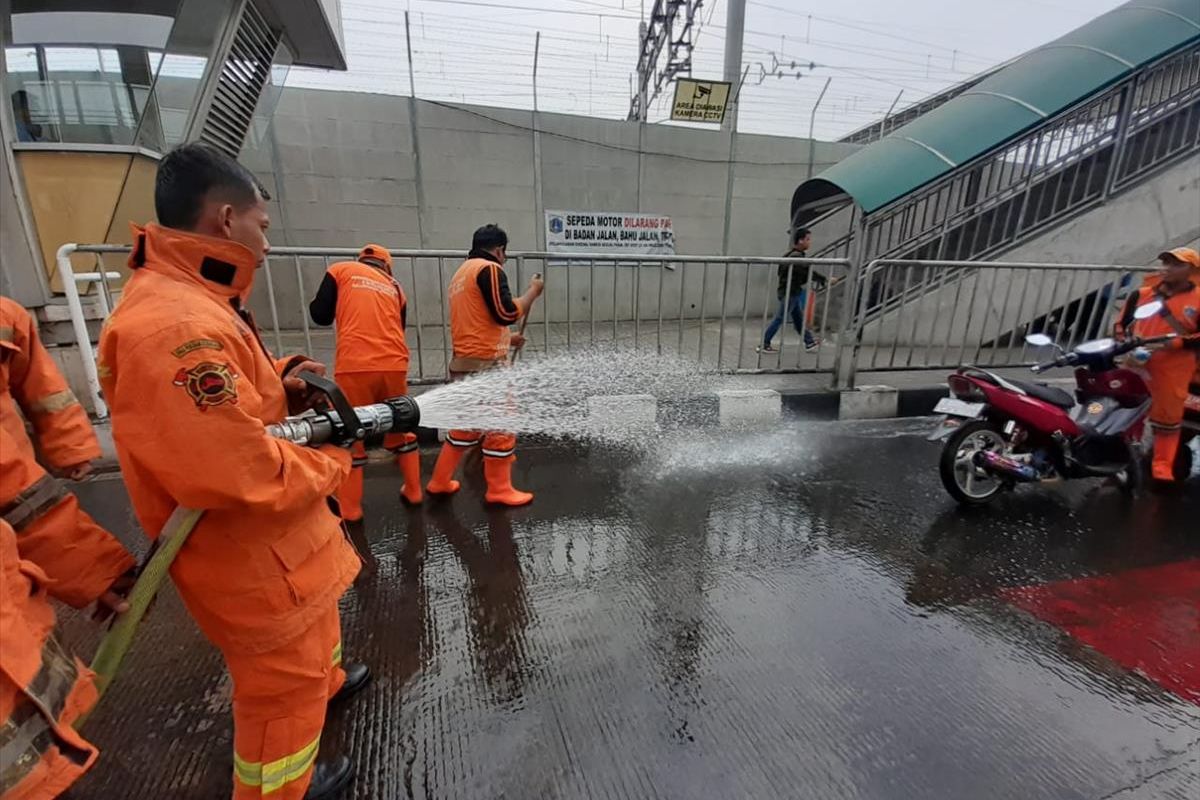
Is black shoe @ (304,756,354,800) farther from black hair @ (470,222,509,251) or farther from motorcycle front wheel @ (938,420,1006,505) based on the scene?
motorcycle front wheel @ (938,420,1006,505)

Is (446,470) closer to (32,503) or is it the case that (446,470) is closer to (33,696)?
(32,503)

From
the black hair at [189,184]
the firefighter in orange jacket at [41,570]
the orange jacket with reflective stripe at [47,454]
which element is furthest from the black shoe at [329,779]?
the black hair at [189,184]

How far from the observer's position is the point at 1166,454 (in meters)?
4.15

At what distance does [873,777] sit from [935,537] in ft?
6.53

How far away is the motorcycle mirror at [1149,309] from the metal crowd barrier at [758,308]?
1.50 metres

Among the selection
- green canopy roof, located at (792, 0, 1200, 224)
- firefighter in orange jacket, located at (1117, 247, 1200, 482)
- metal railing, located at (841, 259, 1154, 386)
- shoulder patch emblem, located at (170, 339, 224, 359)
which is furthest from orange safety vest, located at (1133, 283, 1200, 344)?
shoulder patch emblem, located at (170, 339, 224, 359)

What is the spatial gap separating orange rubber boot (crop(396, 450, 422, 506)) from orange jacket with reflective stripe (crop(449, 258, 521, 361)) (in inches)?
29.1

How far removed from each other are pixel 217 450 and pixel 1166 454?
5.84 meters

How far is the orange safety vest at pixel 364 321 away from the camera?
10.6ft

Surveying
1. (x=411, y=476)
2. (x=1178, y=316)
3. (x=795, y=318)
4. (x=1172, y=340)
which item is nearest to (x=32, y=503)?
(x=411, y=476)

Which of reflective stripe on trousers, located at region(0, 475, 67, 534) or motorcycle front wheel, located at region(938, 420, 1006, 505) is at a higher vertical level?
reflective stripe on trousers, located at region(0, 475, 67, 534)

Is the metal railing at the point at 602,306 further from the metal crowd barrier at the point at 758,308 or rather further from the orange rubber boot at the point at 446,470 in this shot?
the orange rubber boot at the point at 446,470

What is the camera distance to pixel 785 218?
1065 centimetres

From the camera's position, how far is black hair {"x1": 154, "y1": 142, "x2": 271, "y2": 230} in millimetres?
1304
